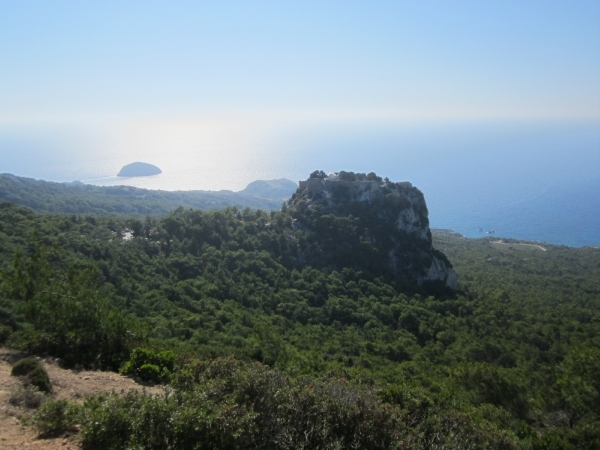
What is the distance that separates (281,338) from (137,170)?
134721 mm

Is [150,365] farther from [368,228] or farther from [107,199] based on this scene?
[107,199]

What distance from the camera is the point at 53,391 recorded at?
9.78m

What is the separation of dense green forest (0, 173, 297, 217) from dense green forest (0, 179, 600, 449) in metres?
34.0

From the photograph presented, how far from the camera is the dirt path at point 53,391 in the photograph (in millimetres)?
7000

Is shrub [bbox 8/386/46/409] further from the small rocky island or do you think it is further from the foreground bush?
the small rocky island

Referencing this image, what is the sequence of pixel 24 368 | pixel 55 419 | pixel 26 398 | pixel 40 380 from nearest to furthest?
pixel 55 419
pixel 26 398
pixel 40 380
pixel 24 368

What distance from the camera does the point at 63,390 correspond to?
32.7 ft

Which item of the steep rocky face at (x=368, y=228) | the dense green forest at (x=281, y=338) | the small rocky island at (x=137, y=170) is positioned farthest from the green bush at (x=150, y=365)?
the small rocky island at (x=137, y=170)

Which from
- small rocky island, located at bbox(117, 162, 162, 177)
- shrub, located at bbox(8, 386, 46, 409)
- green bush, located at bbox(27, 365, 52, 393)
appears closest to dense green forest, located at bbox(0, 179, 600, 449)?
shrub, located at bbox(8, 386, 46, 409)

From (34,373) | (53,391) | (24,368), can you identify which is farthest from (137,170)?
(53,391)

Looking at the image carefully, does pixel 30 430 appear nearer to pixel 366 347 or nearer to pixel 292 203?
pixel 366 347

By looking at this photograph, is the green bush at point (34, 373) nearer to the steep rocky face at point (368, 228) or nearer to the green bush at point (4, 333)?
the green bush at point (4, 333)

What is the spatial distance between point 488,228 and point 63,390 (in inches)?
4874

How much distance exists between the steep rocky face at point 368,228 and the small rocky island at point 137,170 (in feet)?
358
